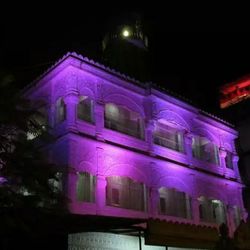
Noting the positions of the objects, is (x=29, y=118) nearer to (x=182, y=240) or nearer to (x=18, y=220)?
(x=18, y=220)

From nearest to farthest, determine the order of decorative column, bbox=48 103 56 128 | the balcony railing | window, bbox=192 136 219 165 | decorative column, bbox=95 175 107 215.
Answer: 1. decorative column, bbox=95 175 107 215
2. decorative column, bbox=48 103 56 128
3. the balcony railing
4. window, bbox=192 136 219 165

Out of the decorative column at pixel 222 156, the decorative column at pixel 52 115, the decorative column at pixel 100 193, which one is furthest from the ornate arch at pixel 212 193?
the decorative column at pixel 52 115

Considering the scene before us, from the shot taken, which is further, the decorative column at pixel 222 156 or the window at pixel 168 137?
the decorative column at pixel 222 156

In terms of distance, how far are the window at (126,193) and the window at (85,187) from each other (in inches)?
41.5

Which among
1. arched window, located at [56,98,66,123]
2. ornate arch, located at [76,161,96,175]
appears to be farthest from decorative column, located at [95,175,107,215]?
arched window, located at [56,98,66,123]

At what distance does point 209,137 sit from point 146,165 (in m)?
5.77

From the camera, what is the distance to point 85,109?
20422 millimetres

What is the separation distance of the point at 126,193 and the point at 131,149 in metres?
2.03

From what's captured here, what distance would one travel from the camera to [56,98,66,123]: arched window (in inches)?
764

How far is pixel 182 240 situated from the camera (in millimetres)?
15445

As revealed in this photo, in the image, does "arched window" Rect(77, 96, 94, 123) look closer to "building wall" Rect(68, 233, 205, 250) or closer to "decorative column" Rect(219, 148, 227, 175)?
"building wall" Rect(68, 233, 205, 250)

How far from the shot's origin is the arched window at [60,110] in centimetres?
1941

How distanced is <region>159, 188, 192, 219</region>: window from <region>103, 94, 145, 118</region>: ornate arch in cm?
417

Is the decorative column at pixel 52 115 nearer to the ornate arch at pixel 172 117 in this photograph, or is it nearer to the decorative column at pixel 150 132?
the decorative column at pixel 150 132
